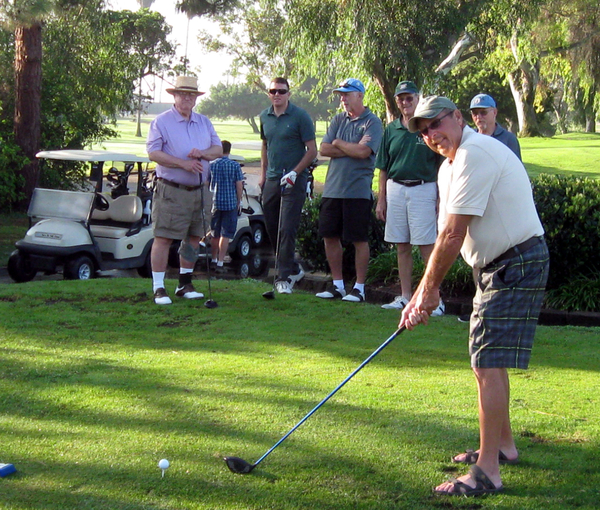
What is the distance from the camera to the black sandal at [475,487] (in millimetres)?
3584

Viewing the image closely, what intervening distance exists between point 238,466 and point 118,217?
300 inches

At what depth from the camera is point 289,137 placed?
324 inches

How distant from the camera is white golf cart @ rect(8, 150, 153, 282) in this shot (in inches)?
391

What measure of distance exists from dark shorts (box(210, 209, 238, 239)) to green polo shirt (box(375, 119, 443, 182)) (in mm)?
4431

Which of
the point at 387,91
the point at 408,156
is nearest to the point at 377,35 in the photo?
the point at 387,91

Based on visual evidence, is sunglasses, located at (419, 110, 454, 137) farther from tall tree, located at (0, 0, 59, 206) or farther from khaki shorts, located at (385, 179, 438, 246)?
tall tree, located at (0, 0, 59, 206)

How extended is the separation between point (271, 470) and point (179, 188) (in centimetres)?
424

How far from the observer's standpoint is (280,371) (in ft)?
17.8

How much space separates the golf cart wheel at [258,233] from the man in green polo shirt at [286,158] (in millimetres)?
5443

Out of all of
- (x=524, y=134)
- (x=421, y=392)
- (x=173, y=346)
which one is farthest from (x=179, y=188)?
(x=524, y=134)

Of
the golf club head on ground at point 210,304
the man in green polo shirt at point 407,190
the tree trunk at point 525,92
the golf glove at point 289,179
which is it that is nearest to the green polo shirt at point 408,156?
the man in green polo shirt at point 407,190

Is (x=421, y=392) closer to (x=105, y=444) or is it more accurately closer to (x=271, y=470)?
(x=271, y=470)

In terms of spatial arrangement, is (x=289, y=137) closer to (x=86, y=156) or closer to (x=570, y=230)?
(x=570, y=230)

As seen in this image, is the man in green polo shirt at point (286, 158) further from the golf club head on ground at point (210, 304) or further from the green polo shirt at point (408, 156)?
the golf club head on ground at point (210, 304)
